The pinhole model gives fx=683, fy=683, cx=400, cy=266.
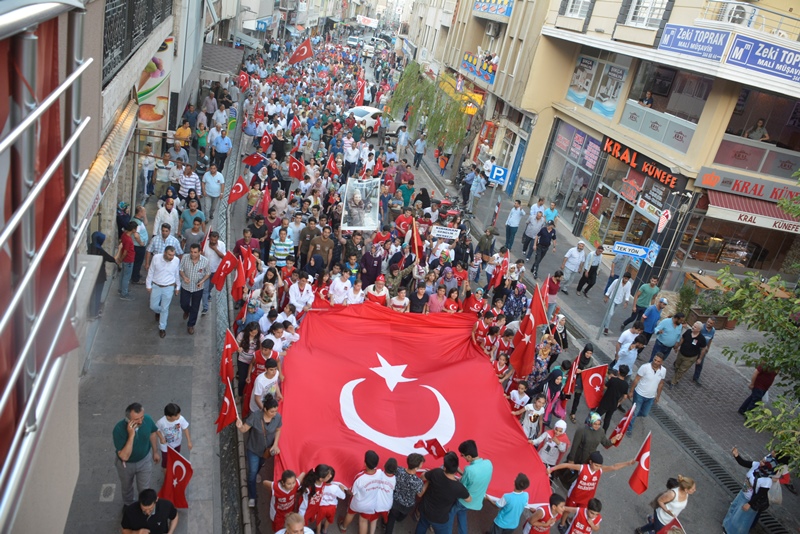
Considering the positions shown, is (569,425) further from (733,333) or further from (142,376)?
(733,333)

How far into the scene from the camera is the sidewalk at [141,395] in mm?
7598

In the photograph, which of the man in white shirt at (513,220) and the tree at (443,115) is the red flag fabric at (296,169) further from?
the tree at (443,115)

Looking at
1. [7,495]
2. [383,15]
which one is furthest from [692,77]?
[383,15]

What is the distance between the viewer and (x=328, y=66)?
48219 mm

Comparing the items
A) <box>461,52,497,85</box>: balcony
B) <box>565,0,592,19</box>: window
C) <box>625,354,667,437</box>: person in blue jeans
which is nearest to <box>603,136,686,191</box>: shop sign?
<box>565,0,592,19</box>: window

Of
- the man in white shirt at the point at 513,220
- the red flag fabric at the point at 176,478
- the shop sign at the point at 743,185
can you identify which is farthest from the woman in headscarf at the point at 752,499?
the man in white shirt at the point at 513,220

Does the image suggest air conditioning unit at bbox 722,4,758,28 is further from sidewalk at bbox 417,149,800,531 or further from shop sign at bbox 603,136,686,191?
sidewalk at bbox 417,149,800,531

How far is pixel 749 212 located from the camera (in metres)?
17.8

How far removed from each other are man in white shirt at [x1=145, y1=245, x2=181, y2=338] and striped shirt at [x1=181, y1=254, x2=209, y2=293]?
0.11m

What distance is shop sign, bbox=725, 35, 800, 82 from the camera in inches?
615

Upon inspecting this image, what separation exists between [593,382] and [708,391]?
15.8ft

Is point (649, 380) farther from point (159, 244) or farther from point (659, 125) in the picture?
point (659, 125)

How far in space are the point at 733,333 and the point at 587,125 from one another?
951cm

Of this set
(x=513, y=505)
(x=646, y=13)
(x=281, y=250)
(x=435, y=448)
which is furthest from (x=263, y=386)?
(x=646, y=13)
